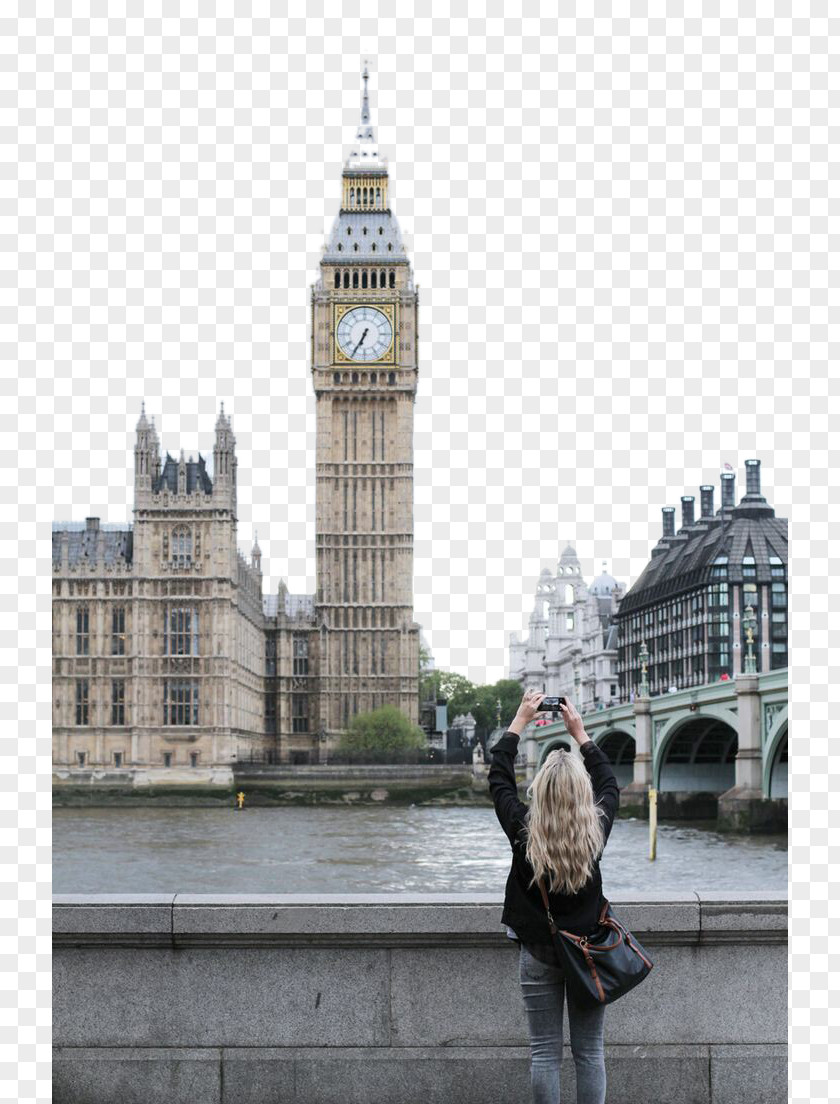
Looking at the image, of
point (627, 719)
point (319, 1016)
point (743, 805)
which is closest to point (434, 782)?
point (627, 719)

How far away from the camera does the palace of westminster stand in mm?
69500

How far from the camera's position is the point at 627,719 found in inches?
2026

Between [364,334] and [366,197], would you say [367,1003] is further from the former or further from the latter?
[366,197]

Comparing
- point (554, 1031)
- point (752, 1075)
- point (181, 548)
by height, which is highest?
point (181, 548)

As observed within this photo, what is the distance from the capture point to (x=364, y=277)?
83.7 metres

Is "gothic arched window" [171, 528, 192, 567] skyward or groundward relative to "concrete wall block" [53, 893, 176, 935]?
skyward

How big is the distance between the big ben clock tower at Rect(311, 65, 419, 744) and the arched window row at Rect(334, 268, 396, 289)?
0.05m

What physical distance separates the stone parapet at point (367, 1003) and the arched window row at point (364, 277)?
79.7 meters

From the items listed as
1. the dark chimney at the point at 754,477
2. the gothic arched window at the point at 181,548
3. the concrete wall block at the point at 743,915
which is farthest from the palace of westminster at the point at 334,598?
the concrete wall block at the point at 743,915

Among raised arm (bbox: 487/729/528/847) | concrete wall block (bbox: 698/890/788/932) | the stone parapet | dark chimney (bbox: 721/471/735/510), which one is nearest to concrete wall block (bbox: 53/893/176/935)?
the stone parapet

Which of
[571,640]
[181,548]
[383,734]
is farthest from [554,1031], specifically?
[571,640]

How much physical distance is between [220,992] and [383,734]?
69.7 m

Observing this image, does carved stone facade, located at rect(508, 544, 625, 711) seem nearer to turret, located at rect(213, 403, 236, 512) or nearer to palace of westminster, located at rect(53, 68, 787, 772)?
palace of westminster, located at rect(53, 68, 787, 772)

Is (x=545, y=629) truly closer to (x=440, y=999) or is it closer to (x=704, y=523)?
(x=704, y=523)
